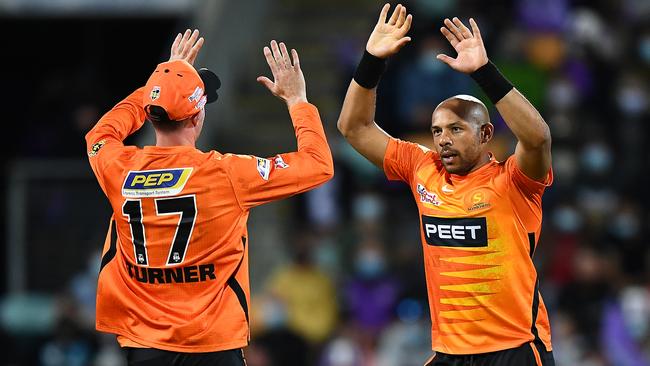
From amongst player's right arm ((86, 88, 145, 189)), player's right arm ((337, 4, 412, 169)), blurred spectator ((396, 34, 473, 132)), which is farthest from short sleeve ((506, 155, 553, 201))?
blurred spectator ((396, 34, 473, 132))

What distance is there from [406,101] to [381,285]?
2.14 m

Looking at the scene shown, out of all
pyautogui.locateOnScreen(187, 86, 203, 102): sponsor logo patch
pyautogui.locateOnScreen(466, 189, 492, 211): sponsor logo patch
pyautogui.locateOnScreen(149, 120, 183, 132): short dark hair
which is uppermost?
pyautogui.locateOnScreen(187, 86, 203, 102): sponsor logo patch

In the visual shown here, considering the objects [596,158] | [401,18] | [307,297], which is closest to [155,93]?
[401,18]

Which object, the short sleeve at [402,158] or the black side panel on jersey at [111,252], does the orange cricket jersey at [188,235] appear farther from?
the short sleeve at [402,158]

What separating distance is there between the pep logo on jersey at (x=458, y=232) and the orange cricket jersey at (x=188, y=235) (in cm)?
68

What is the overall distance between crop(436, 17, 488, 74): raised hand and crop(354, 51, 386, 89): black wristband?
49 cm

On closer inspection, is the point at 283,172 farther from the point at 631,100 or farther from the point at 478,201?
the point at 631,100

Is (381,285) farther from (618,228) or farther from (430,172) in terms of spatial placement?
(430,172)

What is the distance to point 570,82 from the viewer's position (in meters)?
15.4

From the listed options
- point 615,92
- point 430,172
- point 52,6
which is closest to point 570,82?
point 615,92

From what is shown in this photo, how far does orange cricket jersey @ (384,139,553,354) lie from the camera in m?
6.68

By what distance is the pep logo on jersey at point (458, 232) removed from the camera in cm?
675

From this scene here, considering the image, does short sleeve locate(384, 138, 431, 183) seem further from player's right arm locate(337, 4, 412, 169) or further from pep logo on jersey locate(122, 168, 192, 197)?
pep logo on jersey locate(122, 168, 192, 197)

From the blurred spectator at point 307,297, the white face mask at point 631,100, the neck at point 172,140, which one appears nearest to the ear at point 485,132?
the neck at point 172,140
